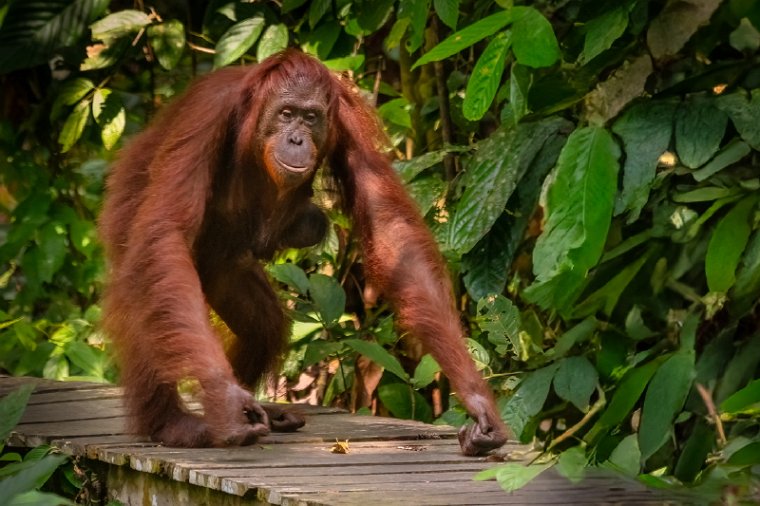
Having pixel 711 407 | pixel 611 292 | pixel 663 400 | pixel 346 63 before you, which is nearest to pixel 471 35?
pixel 611 292

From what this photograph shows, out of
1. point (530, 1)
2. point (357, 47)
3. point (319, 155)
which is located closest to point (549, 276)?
point (319, 155)

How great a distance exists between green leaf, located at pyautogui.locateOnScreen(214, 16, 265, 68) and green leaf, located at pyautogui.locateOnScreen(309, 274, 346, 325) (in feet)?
3.86

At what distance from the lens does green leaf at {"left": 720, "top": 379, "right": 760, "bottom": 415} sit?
7.99ft

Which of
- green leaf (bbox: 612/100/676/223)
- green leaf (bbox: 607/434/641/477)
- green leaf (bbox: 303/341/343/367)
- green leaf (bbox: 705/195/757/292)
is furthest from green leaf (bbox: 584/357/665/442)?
green leaf (bbox: 303/341/343/367)

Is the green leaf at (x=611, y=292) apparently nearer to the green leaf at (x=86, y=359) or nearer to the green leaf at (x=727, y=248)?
the green leaf at (x=727, y=248)

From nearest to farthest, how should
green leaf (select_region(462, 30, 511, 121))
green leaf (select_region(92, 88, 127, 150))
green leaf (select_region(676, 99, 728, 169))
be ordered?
1. green leaf (select_region(462, 30, 511, 121))
2. green leaf (select_region(676, 99, 728, 169))
3. green leaf (select_region(92, 88, 127, 150))

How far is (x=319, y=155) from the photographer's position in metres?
3.77

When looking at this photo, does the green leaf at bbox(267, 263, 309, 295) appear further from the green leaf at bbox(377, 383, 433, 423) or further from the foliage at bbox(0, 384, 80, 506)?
the foliage at bbox(0, 384, 80, 506)

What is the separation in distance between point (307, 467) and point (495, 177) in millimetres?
1339

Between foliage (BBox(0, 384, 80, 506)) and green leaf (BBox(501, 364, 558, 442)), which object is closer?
foliage (BBox(0, 384, 80, 506))

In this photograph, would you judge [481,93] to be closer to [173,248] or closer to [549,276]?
[549,276]

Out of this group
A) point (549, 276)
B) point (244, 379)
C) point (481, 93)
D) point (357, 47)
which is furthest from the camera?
point (357, 47)

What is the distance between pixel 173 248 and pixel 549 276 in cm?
96

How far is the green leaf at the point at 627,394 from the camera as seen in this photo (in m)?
3.26
